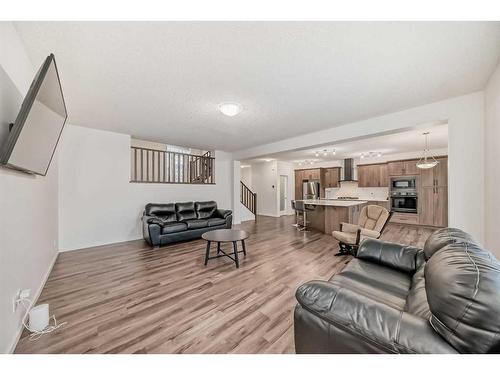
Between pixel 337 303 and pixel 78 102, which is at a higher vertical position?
pixel 78 102

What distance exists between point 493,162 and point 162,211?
571 centimetres

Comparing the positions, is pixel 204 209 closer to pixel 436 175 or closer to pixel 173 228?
pixel 173 228

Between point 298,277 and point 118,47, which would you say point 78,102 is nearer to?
point 118,47

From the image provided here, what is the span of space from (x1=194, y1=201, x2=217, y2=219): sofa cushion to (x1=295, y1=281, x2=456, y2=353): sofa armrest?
4.55m

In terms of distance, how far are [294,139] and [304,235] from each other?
8.33ft

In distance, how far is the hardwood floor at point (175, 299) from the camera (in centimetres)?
155

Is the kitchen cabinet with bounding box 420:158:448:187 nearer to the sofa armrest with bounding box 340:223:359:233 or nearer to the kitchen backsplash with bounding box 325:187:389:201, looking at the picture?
the kitchen backsplash with bounding box 325:187:389:201

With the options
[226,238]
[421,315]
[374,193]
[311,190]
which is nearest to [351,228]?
[226,238]

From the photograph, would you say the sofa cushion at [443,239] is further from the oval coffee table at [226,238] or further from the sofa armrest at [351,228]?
the oval coffee table at [226,238]

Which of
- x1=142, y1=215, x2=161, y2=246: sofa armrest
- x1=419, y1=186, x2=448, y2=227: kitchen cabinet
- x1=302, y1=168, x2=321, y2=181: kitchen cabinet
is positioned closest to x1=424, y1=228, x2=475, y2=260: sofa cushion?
x1=142, y1=215, x2=161, y2=246: sofa armrest

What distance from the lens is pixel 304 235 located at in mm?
5152
